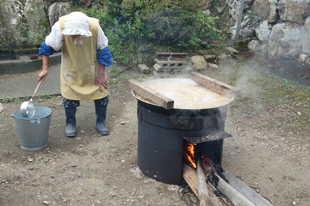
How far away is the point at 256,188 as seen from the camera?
325cm

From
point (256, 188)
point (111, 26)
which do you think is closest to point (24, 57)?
point (111, 26)

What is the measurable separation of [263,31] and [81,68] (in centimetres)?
631

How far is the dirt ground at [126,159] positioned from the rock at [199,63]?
199cm

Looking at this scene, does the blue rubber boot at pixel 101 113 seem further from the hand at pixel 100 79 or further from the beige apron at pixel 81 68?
the hand at pixel 100 79

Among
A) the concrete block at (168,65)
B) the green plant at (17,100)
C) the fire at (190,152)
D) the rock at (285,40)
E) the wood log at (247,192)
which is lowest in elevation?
the green plant at (17,100)

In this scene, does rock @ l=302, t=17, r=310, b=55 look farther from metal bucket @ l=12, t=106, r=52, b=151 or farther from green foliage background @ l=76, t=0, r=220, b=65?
metal bucket @ l=12, t=106, r=52, b=151

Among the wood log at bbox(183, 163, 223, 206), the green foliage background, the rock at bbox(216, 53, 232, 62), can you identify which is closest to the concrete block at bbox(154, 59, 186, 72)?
the green foliage background

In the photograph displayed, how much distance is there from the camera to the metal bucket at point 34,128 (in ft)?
12.1

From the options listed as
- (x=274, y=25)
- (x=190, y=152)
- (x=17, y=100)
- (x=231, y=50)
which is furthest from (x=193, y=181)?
(x=274, y=25)

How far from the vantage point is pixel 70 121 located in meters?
4.42

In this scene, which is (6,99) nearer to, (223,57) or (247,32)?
(223,57)

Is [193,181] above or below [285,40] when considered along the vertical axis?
below

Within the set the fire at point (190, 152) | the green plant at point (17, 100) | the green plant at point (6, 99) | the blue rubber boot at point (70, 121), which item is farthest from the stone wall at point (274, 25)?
the green plant at point (6, 99)

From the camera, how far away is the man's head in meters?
3.40
